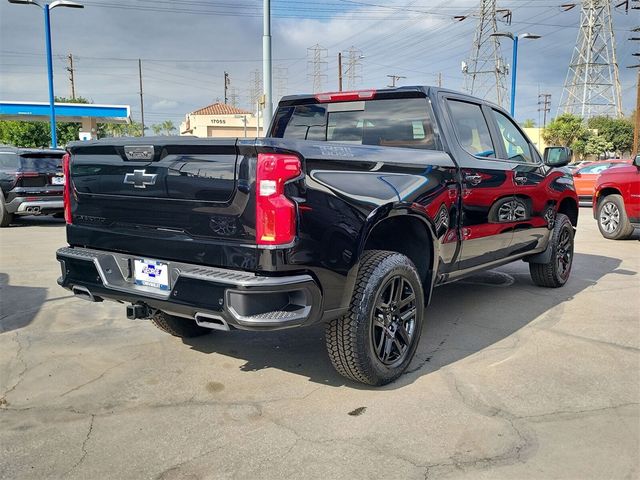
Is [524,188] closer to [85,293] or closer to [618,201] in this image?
[85,293]

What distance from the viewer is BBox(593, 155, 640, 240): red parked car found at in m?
10.0

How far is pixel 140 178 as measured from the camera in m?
3.32

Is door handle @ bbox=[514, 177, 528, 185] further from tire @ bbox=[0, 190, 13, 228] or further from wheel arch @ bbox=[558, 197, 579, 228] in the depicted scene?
tire @ bbox=[0, 190, 13, 228]

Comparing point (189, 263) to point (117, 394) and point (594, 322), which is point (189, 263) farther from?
point (594, 322)

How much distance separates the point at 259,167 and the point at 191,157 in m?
0.46

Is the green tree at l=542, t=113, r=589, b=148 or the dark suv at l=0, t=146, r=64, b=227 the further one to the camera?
the green tree at l=542, t=113, r=589, b=148

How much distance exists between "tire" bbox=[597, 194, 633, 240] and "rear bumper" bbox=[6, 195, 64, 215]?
1077 cm

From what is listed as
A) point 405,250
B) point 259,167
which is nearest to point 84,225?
point 259,167

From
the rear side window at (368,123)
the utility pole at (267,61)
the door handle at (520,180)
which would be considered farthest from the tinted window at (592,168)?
the rear side window at (368,123)

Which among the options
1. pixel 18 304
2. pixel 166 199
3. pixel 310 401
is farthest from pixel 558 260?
pixel 18 304

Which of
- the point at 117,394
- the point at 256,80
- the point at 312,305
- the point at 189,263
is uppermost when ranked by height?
the point at 256,80

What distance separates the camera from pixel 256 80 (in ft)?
171

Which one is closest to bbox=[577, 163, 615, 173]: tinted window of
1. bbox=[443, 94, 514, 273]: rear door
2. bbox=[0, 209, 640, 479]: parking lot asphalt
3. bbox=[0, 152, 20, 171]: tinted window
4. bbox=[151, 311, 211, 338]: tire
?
bbox=[0, 209, 640, 479]: parking lot asphalt

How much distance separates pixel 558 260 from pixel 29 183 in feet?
33.2
